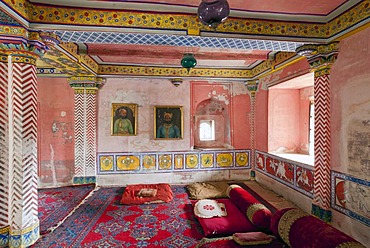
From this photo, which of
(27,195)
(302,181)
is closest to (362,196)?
(302,181)

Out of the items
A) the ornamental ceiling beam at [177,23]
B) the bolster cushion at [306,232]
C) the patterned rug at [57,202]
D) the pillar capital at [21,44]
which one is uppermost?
the ornamental ceiling beam at [177,23]

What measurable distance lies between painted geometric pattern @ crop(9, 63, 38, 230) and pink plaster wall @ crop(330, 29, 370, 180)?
221 inches

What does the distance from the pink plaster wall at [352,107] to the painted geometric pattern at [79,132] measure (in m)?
7.00

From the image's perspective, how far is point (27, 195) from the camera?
3791mm

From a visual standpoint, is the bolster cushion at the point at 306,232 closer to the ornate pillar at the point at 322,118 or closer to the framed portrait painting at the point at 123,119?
the ornate pillar at the point at 322,118

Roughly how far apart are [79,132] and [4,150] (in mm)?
3680

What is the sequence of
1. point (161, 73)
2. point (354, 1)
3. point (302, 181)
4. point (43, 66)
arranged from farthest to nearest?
point (161, 73) < point (43, 66) < point (302, 181) < point (354, 1)

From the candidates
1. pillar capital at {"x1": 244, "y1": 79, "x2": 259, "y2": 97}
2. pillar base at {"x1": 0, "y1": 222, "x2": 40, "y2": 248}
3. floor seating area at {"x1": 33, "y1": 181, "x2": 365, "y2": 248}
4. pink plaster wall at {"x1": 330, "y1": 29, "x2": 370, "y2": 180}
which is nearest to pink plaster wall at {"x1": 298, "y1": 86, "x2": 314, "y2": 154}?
pillar capital at {"x1": 244, "y1": 79, "x2": 259, "y2": 97}

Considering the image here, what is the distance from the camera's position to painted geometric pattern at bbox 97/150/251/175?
7.62m

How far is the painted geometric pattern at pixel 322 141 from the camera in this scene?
14.5 ft

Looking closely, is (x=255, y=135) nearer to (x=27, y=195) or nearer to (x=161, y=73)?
(x=161, y=73)

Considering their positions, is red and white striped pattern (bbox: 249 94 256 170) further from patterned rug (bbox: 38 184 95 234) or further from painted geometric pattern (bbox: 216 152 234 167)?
patterned rug (bbox: 38 184 95 234)

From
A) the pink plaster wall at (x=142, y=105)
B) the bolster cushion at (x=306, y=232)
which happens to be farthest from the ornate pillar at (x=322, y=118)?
the pink plaster wall at (x=142, y=105)

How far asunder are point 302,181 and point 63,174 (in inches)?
287
